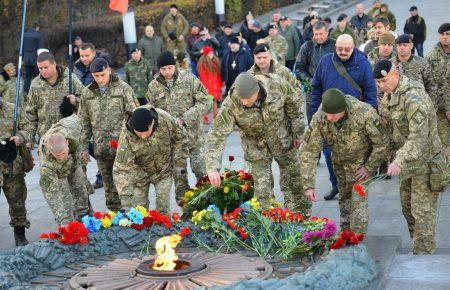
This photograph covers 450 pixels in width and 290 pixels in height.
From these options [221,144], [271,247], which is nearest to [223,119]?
[221,144]

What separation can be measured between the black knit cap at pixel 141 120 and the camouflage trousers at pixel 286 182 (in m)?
1.22

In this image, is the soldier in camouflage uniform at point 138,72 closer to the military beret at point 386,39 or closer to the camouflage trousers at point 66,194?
the military beret at point 386,39

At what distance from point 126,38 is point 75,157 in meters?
14.6

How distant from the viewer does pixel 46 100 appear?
11.8m

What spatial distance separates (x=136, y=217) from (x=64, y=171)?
1.82 meters

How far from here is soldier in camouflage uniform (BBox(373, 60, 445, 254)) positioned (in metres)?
8.72

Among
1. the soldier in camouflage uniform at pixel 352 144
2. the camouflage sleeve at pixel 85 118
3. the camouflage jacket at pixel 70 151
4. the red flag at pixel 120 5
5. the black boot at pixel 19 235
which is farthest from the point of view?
Answer: the red flag at pixel 120 5

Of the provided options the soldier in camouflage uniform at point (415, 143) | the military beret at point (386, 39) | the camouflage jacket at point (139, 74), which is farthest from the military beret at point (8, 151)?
the camouflage jacket at point (139, 74)

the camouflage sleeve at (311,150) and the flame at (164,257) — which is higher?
the camouflage sleeve at (311,150)

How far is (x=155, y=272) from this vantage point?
7539 millimetres

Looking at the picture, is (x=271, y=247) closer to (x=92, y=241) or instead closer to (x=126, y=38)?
(x=92, y=241)

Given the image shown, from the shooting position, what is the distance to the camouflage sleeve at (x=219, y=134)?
9555 millimetres

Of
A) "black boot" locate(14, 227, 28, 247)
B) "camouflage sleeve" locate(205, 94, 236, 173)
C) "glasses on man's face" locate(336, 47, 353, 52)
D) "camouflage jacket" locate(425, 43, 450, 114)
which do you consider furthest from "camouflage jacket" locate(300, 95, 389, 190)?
"black boot" locate(14, 227, 28, 247)

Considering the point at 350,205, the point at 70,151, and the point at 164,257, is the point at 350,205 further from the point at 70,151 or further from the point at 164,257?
the point at 70,151
